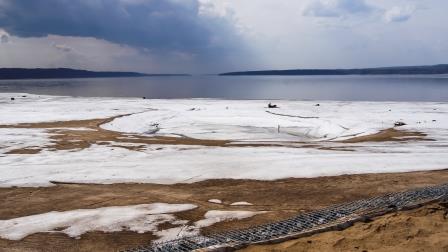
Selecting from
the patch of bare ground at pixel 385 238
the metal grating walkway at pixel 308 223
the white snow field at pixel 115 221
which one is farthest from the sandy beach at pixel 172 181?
the metal grating walkway at pixel 308 223

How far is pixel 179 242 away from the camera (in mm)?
10234

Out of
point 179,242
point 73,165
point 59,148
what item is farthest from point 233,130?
point 179,242

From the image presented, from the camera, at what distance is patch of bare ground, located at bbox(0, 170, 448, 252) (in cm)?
1106

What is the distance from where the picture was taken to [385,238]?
33.6 feet

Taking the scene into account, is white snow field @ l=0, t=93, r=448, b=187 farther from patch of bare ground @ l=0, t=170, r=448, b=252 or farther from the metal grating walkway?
the metal grating walkway

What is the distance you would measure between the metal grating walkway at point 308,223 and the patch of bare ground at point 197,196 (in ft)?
2.72

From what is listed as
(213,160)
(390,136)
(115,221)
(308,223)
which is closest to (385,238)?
(308,223)

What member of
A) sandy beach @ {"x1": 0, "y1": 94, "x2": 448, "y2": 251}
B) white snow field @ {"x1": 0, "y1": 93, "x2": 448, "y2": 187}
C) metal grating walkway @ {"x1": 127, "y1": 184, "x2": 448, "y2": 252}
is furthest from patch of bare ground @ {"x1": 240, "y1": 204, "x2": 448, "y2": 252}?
white snow field @ {"x1": 0, "y1": 93, "x2": 448, "y2": 187}

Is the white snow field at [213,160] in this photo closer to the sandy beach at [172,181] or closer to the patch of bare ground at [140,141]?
the sandy beach at [172,181]

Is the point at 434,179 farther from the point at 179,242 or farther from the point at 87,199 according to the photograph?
the point at 87,199

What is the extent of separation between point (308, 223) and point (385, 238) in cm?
198

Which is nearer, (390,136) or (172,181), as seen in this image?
(172,181)

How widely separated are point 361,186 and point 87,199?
10.1 meters

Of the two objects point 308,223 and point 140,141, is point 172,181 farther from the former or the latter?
point 140,141
